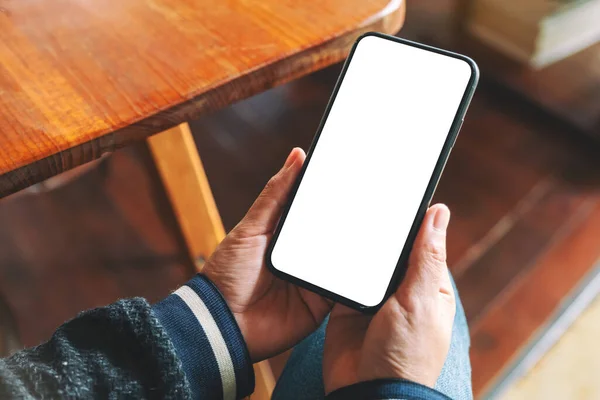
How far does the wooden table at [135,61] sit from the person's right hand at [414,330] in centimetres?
15

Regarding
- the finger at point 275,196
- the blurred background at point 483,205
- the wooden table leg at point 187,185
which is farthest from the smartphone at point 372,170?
the blurred background at point 483,205

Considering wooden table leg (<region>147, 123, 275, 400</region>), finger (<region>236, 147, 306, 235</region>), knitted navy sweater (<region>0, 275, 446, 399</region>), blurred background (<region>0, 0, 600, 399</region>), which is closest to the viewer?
knitted navy sweater (<region>0, 275, 446, 399</region>)

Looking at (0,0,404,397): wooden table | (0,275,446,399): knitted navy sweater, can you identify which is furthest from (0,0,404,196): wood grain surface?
(0,275,446,399): knitted navy sweater

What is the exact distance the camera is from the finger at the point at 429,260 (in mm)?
375

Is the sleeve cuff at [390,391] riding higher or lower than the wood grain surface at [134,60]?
lower

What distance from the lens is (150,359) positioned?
34 cm

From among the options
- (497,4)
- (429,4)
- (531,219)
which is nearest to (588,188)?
(531,219)

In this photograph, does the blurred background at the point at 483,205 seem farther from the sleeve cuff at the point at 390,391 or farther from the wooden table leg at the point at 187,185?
the sleeve cuff at the point at 390,391

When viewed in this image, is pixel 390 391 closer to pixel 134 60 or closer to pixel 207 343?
pixel 207 343

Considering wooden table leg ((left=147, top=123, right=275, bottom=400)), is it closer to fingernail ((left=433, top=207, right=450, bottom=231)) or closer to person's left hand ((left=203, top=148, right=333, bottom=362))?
person's left hand ((left=203, top=148, right=333, bottom=362))

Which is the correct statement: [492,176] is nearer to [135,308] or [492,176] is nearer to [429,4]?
[429,4]

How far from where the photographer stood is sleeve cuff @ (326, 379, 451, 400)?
0.34 meters

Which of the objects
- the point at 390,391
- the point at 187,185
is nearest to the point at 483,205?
the point at 187,185

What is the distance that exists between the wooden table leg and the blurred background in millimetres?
56
